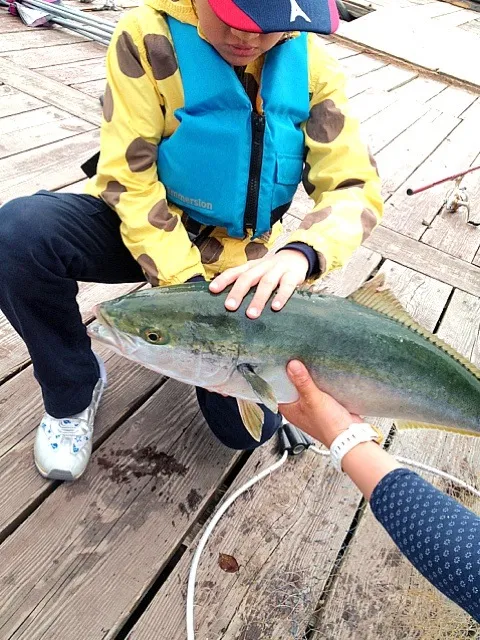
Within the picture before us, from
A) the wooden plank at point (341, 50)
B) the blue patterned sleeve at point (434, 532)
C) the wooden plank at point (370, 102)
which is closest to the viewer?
the blue patterned sleeve at point (434, 532)

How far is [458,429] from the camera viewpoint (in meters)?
1.68

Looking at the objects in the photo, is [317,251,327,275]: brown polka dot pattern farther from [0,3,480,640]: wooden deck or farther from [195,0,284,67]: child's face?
[0,3,480,640]: wooden deck

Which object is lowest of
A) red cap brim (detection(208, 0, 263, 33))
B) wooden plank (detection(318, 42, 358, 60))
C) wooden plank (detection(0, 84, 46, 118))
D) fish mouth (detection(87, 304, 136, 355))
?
wooden plank (detection(318, 42, 358, 60))

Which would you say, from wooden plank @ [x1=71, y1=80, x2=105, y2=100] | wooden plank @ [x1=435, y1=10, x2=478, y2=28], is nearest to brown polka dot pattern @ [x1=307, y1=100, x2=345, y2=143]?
wooden plank @ [x1=71, y1=80, x2=105, y2=100]

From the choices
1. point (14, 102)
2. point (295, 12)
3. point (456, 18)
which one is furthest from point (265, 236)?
point (456, 18)

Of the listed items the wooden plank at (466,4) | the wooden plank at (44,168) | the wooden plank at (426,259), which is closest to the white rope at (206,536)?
the wooden plank at (426,259)

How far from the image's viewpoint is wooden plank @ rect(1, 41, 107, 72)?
191 inches

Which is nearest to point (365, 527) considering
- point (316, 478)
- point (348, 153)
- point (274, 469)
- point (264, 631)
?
point (316, 478)

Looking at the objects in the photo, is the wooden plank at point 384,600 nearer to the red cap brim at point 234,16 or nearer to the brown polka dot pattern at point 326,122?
the brown polka dot pattern at point 326,122

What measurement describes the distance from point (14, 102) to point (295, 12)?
3.23 meters

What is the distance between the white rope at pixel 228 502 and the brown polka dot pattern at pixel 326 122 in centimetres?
120

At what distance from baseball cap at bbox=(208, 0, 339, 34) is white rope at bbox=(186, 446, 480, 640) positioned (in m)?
1.50

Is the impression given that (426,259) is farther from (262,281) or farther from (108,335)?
(108,335)

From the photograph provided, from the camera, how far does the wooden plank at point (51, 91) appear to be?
4363mm
